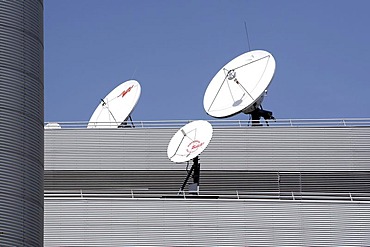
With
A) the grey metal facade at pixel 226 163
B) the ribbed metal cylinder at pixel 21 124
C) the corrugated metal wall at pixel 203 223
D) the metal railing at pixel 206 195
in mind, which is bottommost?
the ribbed metal cylinder at pixel 21 124

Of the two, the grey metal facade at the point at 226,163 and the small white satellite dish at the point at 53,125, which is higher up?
the small white satellite dish at the point at 53,125

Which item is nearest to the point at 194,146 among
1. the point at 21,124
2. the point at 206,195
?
the point at 206,195

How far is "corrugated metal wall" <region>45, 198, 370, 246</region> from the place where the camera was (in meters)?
49.7

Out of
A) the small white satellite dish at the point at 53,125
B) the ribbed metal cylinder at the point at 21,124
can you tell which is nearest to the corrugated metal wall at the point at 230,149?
the small white satellite dish at the point at 53,125

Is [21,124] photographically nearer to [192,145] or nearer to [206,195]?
[192,145]

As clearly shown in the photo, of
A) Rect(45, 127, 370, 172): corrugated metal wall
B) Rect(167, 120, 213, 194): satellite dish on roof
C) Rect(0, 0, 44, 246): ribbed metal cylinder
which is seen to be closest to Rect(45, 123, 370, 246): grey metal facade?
Rect(45, 127, 370, 172): corrugated metal wall

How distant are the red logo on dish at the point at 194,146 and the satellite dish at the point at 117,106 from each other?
30.5 ft

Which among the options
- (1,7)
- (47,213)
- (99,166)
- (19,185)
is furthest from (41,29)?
(99,166)

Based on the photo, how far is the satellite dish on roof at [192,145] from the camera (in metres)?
51.2

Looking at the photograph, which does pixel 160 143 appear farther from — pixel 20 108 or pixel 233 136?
pixel 20 108

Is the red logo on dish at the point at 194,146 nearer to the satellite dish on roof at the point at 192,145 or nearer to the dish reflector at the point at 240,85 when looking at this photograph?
the satellite dish on roof at the point at 192,145

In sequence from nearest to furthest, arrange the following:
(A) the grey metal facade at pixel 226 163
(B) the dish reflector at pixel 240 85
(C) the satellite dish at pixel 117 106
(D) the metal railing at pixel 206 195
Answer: (D) the metal railing at pixel 206 195, (B) the dish reflector at pixel 240 85, (A) the grey metal facade at pixel 226 163, (C) the satellite dish at pixel 117 106

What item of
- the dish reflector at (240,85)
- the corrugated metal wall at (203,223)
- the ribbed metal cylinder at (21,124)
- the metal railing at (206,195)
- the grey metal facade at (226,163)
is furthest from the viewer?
the grey metal facade at (226,163)

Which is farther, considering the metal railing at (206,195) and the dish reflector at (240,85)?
the dish reflector at (240,85)
